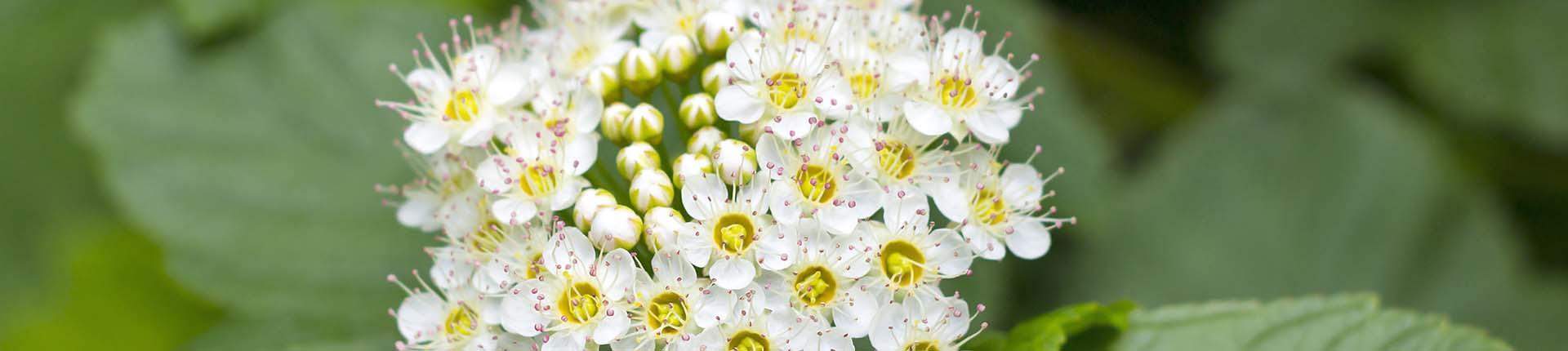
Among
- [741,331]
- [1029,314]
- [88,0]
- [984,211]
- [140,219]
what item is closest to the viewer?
[741,331]

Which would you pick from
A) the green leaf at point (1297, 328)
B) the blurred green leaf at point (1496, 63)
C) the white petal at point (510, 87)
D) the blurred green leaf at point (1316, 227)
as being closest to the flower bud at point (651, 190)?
the white petal at point (510, 87)

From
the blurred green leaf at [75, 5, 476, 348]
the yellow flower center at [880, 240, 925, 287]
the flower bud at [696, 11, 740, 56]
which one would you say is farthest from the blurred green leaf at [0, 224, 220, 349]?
the yellow flower center at [880, 240, 925, 287]

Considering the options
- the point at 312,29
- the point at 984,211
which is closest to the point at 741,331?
the point at 984,211

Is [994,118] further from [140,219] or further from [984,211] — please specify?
[140,219]

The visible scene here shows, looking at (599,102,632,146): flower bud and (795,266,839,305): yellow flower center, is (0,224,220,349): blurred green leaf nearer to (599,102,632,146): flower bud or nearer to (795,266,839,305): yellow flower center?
(599,102,632,146): flower bud

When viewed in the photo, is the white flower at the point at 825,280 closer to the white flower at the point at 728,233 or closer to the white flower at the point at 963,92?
the white flower at the point at 728,233

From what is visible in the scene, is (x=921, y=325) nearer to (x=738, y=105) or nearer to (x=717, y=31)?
(x=738, y=105)
